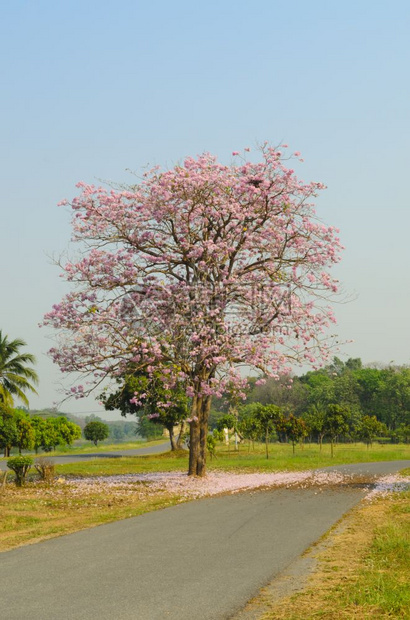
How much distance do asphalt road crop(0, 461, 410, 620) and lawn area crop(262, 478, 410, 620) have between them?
58 cm

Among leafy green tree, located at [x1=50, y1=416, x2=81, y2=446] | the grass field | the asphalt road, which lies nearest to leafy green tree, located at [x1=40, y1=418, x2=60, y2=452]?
leafy green tree, located at [x1=50, y1=416, x2=81, y2=446]

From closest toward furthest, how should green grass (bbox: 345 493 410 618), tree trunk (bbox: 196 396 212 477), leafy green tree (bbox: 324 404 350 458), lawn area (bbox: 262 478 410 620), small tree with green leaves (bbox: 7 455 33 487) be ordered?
lawn area (bbox: 262 478 410 620)
green grass (bbox: 345 493 410 618)
small tree with green leaves (bbox: 7 455 33 487)
tree trunk (bbox: 196 396 212 477)
leafy green tree (bbox: 324 404 350 458)

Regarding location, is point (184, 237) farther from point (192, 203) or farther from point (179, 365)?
point (179, 365)

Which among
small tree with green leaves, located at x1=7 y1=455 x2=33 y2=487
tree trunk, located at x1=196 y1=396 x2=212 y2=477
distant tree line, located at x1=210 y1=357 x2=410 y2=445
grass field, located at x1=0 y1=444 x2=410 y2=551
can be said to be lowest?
grass field, located at x1=0 y1=444 x2=410 y2=551

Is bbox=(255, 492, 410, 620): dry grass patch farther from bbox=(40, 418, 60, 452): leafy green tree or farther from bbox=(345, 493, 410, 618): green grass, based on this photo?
bbox=(40, 418, 60, 452): leafy green tree

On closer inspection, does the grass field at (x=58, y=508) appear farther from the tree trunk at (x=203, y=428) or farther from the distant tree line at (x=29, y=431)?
Result: the distant tree line at (x=29, y=431)

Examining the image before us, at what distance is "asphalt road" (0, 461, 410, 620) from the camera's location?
7.98m

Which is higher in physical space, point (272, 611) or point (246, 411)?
point (246, 411)

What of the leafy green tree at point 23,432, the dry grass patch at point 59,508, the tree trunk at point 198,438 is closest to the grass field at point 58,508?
the dry grass patch at point 59,508

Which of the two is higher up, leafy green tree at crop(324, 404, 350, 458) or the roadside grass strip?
leafy green tree at crop(324, 404, 350, 458)

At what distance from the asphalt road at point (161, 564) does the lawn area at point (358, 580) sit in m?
0.58

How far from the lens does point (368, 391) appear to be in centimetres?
11412

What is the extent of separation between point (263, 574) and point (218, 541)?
3124 mm

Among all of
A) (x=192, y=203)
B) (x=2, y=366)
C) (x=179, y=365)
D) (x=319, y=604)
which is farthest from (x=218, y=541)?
(x=2, y=366)
